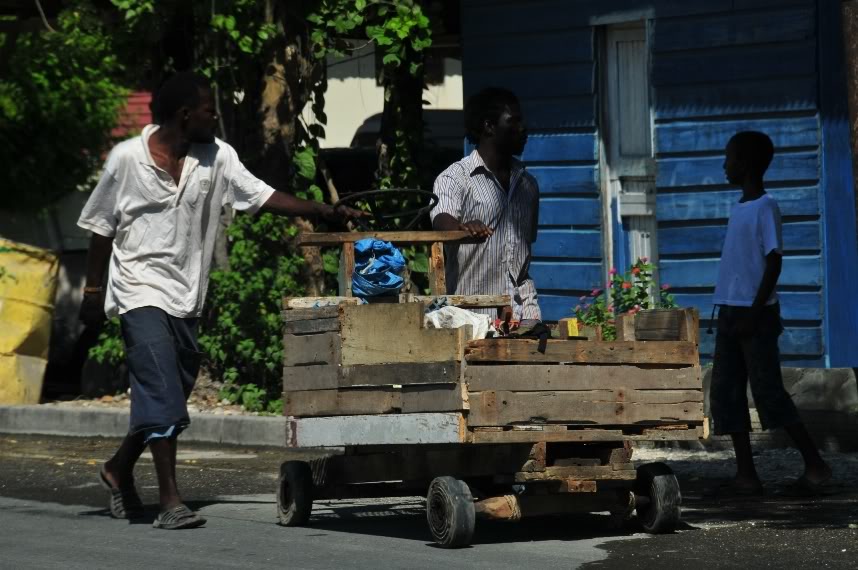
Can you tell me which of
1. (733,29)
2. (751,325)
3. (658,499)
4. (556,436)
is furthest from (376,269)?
(733,29)

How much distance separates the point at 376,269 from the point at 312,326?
370mm

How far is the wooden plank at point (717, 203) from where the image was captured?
35.9 feet

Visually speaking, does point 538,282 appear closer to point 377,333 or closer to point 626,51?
point 626,51

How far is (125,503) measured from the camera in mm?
8062

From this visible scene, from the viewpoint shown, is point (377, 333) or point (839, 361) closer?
point (377, 333)

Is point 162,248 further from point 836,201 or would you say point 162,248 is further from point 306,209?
point 836,201

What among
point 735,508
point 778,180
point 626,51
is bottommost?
point 735,508

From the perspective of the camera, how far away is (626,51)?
12.4 metres

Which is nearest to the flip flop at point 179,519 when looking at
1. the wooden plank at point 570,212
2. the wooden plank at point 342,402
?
the wooden plank at point 342,402

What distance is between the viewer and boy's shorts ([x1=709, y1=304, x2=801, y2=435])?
874 cm

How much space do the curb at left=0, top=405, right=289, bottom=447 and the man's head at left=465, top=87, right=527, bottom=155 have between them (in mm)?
3828

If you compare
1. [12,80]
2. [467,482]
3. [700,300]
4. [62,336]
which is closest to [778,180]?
[700,300]

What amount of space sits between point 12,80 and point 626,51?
8.61 metres

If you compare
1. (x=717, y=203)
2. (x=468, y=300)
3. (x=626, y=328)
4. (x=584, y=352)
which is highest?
(x=717, y=203)
